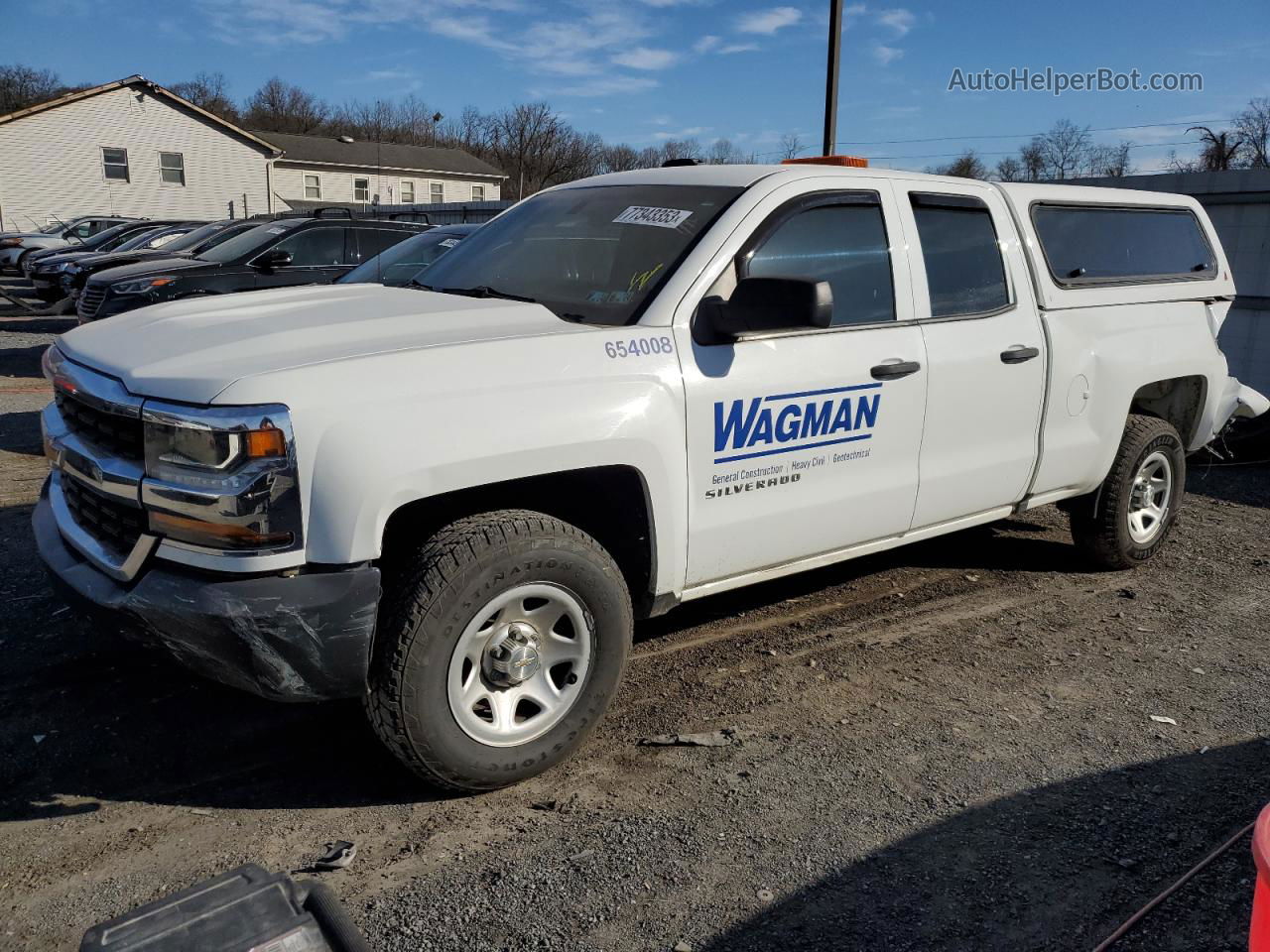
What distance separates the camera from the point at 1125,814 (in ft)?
10.5

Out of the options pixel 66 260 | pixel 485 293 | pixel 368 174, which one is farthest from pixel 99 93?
pixel 485 293

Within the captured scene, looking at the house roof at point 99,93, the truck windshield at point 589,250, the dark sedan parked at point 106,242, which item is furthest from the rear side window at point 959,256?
the house roof at point 99,93

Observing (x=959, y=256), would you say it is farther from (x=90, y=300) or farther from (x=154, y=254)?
(x=154, y=254)

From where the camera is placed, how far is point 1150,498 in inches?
222

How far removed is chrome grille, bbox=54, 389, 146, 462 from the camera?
9.49ft

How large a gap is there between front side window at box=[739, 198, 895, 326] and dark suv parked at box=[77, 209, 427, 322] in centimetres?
786

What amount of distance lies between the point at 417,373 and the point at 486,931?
1.50m

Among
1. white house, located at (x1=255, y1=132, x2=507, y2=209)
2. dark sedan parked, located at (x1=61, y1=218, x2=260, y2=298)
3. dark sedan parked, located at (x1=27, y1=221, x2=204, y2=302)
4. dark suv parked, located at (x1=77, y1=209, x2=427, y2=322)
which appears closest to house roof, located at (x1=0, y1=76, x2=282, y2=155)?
white house, located at (x1=255, y1=132, x2=507, y2=209)

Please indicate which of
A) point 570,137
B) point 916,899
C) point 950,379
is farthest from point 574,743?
point 570,137

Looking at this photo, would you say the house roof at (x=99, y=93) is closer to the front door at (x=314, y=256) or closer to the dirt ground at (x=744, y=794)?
the front door at (x=314, y=256)

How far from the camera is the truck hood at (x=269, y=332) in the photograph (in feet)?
9.30

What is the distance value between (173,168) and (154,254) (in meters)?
27.2

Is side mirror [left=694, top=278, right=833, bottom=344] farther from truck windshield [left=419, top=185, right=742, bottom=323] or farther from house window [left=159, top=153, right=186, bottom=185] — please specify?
house window [left=159, top=153, right=186, bottom=185]

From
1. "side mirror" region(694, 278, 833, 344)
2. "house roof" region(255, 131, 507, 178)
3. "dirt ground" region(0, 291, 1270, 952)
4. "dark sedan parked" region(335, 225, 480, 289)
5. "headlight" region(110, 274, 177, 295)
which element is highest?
"house roof" region(255, 131, 507, 178)
